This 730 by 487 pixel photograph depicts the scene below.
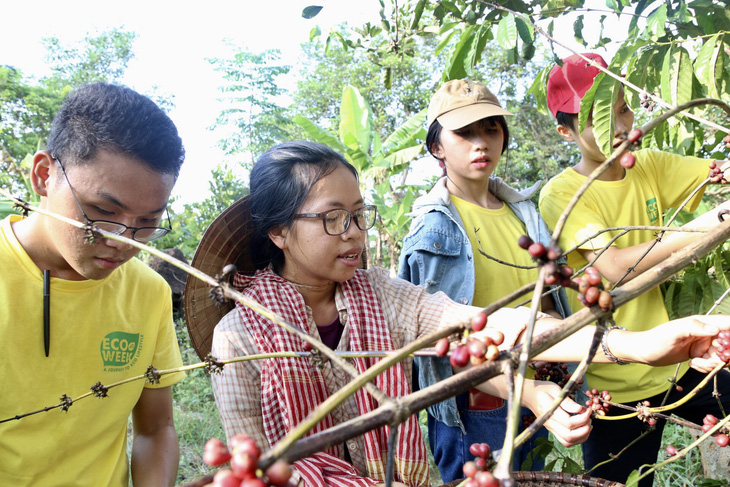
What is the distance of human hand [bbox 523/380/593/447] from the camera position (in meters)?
1.30

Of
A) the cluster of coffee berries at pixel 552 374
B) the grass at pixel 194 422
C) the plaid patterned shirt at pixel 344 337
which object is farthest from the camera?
the grass at pixel 194 422

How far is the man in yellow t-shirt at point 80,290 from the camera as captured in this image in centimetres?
139

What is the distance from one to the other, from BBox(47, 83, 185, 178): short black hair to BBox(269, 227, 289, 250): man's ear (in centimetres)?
38

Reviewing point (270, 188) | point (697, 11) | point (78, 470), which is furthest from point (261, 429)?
point (697, 11)

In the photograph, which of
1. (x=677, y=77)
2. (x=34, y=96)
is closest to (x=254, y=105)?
(x=34, y=96)

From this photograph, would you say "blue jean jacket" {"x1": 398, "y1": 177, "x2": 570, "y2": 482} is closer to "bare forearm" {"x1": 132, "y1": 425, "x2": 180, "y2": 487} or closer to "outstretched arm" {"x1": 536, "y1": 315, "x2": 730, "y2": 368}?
"outstretched arm" {"x1": 536, "y1": 315, "x2": 730, "y2": 368}

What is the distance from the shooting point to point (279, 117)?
52.9ft

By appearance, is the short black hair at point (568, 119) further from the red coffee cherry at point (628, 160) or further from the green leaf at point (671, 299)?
the red coffee cherry at point (628, 160)

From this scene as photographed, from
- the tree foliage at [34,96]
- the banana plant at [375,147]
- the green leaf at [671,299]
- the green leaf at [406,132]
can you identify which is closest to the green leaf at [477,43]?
Result: the green leaf at [671,299]

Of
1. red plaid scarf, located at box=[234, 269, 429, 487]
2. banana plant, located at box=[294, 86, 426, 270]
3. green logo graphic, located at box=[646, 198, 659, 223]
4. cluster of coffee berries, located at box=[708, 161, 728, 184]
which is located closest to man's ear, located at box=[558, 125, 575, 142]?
green logo graphic, located at box=[646, 198, 659, 223]

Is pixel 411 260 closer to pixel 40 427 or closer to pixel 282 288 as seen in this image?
pixel 282 288

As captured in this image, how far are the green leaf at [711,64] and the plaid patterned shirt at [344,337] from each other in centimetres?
86

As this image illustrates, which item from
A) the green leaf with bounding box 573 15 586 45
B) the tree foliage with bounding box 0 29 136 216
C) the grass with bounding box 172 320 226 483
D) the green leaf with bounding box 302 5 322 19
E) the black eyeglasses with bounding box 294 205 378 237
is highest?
the tree foliage with bounding box 0 29 136 216

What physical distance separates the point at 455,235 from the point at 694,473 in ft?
7.95
